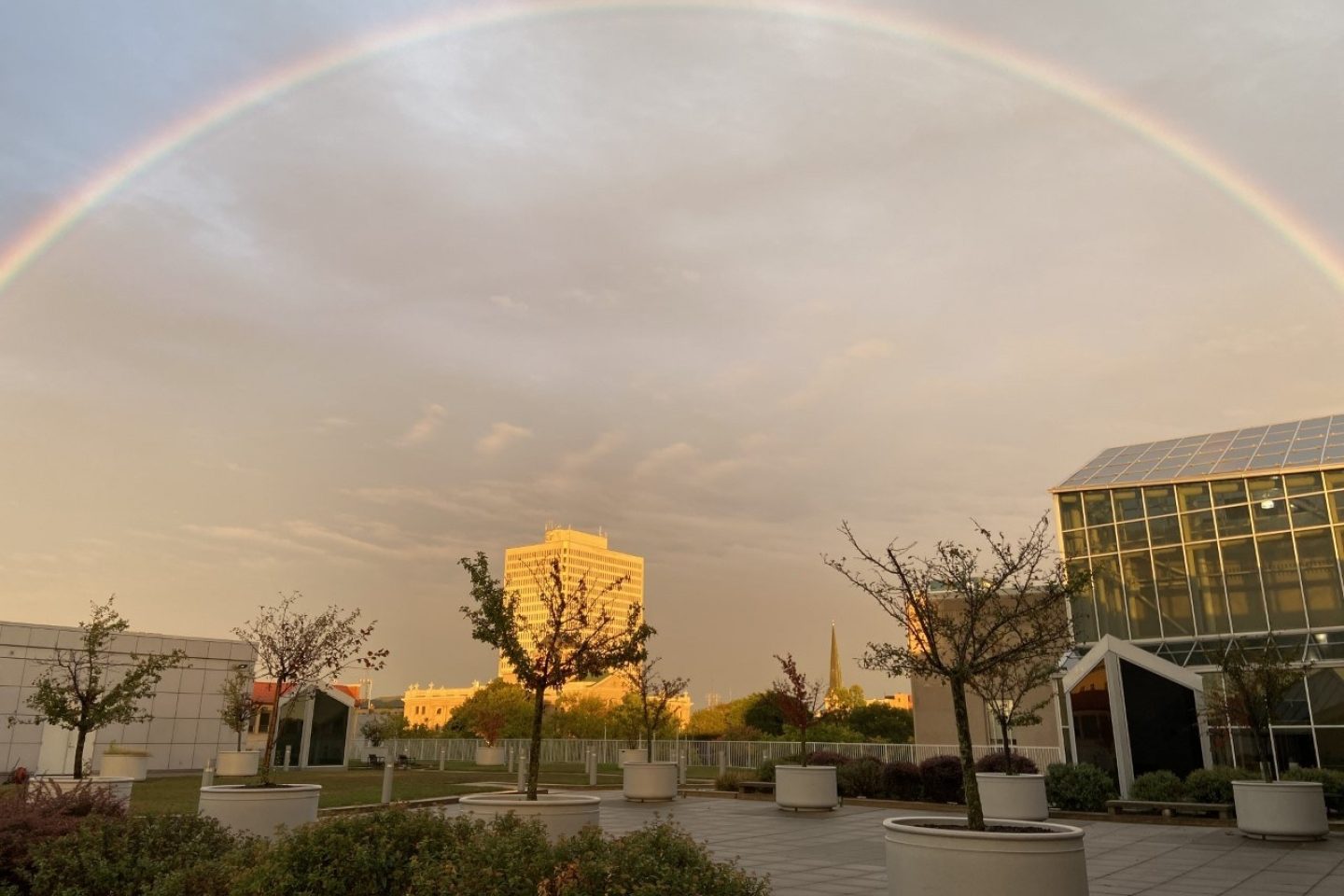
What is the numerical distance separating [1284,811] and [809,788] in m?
9.45

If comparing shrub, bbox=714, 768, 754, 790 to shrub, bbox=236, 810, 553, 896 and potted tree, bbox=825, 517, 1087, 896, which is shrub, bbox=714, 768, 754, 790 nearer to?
potted tree, bbox=825, 517, 1087, 896

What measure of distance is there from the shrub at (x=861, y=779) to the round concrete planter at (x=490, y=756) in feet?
72.9

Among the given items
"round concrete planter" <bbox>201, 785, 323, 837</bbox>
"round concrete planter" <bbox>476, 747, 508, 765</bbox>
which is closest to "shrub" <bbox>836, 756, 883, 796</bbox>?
"round concrete planter" <bbox>201, 785, 323, 837</bbox>

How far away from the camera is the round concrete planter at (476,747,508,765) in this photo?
41688 mm

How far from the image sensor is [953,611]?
40094mm

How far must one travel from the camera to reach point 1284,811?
15.6 meters

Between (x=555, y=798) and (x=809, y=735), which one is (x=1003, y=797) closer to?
(x=555, y=798)

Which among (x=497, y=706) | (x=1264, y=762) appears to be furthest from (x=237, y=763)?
(x=497, y=706)

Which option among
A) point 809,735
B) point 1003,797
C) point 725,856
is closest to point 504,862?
point 725,856

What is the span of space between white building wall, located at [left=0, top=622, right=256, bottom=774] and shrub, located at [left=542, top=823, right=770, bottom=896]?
34953 millimetres

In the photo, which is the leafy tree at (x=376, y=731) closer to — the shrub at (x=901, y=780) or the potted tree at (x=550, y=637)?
the shrub at (x=901, y=780)

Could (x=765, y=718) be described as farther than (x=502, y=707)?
No

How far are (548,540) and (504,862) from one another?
174321 mm

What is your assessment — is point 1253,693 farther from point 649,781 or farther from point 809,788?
point 649,781
